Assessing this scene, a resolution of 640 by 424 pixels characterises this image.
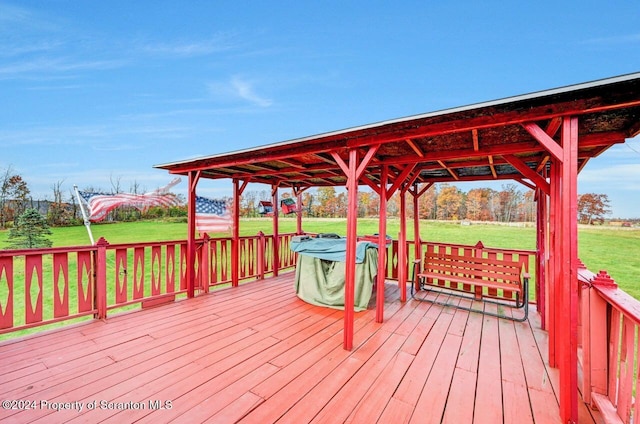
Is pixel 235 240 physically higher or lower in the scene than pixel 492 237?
higher

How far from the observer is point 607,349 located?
6.11 ft

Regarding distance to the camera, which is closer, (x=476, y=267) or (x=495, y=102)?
(x=495, y=102)

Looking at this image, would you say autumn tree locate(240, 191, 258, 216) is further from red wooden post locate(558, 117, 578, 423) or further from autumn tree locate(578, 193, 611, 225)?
autumn tree locate(578, 193, 611, 225)

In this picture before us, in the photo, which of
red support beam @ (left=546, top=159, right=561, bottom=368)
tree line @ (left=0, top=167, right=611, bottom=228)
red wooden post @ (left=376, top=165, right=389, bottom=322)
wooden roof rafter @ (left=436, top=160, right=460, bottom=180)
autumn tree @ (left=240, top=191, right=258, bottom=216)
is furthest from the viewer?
autumn tree @ (left=240, top=191, right=258, bottom=216)

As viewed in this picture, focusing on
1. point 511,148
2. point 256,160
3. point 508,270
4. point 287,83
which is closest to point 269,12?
point 287,83

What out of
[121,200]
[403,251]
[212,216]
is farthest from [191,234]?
[403,251]

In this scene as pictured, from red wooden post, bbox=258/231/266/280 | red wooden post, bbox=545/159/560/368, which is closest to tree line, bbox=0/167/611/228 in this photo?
red wooden post, bbox=258/231/266/280

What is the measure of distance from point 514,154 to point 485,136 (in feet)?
3.18

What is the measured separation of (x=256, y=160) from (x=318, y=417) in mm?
3091

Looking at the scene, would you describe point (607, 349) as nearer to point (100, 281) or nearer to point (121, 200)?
point (100, 281)

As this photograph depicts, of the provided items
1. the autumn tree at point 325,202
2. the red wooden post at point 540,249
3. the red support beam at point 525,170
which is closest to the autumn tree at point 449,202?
the autumn tree at point 325,202

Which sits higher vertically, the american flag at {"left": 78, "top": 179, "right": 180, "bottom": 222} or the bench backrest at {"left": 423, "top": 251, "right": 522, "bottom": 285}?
the american flag at {"left": 78, "top": 179, "right": 180, "bottom": 222}

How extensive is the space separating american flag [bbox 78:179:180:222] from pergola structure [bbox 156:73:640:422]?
0.51m

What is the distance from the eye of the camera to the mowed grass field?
31.1ft
